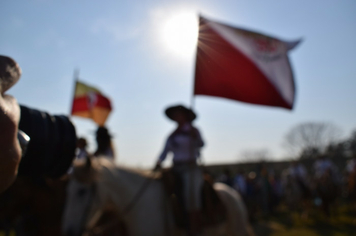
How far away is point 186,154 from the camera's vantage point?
3.91 metres

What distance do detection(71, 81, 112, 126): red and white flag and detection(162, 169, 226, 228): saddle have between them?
394 centimetres

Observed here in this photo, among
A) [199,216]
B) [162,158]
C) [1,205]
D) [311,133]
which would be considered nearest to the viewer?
[1,205]

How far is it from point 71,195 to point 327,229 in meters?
8.96

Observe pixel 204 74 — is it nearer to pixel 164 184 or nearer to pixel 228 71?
pixel 228 71

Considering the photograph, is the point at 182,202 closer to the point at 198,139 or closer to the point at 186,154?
the point at 186,154

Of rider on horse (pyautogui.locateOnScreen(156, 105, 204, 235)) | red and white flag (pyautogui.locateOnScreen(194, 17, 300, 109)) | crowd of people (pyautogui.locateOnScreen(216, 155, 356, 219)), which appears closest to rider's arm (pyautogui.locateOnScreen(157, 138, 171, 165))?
rider on horse (pyautogui.locateOnScreen(156, 105, 204, 235))

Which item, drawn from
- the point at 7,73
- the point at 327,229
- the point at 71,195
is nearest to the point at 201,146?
the point at 71,195

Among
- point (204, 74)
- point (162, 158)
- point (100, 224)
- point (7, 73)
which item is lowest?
point (100, 224)

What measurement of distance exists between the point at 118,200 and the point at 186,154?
3.67 ft

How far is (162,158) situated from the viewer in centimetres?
410

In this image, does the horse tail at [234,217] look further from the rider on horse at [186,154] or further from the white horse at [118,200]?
the rider on horse at [186,154]

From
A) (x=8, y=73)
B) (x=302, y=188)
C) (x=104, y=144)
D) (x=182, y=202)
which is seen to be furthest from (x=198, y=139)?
(x=302, y=188)

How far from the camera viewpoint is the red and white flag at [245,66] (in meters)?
3.68

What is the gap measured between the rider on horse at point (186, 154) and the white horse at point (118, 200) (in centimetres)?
29
